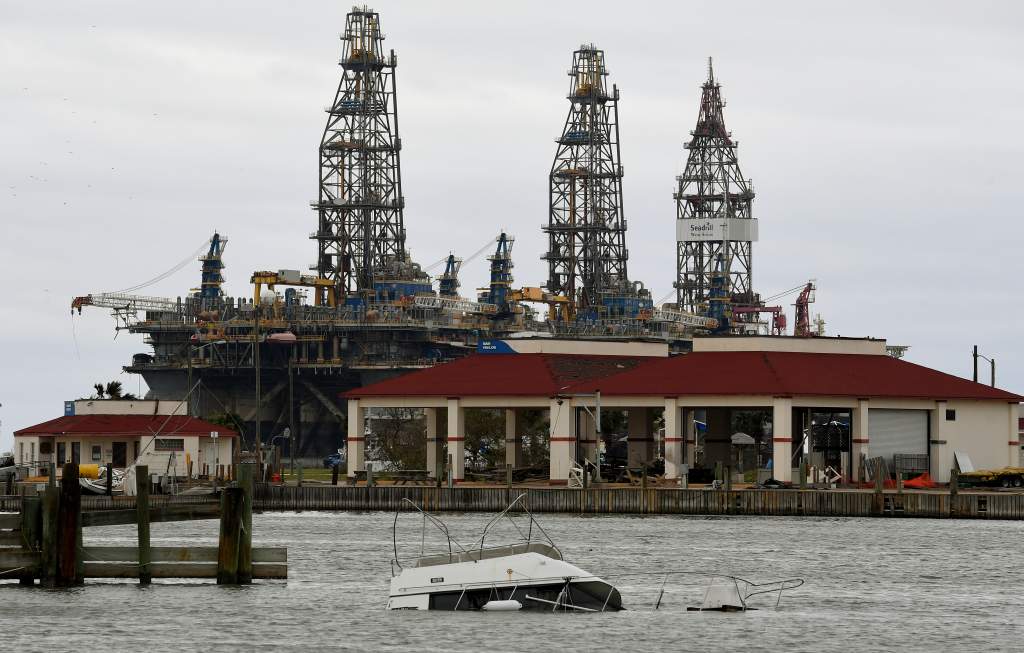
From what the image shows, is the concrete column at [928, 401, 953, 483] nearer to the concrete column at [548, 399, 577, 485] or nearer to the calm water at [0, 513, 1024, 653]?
the concrete column at [548, 399, 577, 485]

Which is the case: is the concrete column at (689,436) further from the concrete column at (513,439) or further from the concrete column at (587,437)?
the concrete column at (513,439)

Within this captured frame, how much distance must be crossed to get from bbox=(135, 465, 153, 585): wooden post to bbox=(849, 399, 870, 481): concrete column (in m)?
52.5

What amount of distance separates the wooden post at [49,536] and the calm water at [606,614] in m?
0.50

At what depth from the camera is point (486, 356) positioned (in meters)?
122

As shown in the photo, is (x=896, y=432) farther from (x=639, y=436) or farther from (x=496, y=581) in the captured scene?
(x=496, y=581)

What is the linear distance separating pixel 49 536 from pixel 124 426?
6118cm

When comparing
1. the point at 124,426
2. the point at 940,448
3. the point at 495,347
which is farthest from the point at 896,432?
the point at 124,426

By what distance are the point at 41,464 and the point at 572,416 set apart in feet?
96.1

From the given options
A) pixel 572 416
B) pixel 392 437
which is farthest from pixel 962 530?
pixel 392 437

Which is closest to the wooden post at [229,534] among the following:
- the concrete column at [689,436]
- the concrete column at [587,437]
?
the concrete column at [689,436]

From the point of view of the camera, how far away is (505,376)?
115 m

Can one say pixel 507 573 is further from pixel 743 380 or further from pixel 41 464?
pixel 41 464

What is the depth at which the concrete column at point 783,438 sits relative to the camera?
103688 mm

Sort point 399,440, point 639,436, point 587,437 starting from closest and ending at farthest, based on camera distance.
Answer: point 587,437
point 639,436
point 399,440
